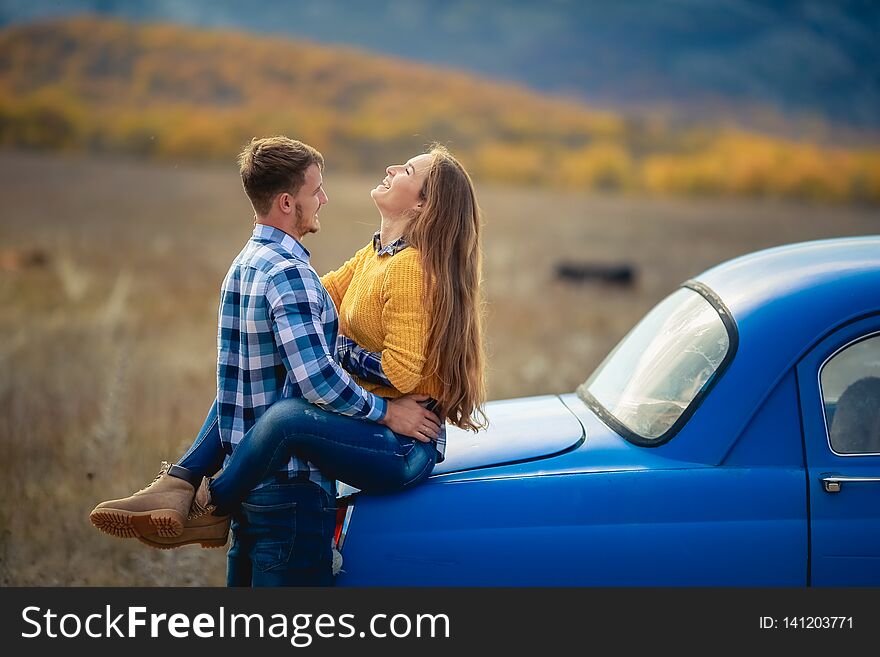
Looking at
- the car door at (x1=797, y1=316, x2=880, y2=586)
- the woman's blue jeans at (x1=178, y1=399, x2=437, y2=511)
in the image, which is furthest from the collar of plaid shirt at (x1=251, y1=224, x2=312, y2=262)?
the car door at (x1=797, y1=316, x2=880, y2=586)

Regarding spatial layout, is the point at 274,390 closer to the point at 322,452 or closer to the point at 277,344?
the point at 277,344

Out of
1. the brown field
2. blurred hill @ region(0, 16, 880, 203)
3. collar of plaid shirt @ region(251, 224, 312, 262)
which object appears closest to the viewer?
collar of plaid shirt @ region(251, 224, 312, 262)

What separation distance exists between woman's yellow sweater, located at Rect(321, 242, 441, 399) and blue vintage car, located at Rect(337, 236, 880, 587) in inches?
13.5

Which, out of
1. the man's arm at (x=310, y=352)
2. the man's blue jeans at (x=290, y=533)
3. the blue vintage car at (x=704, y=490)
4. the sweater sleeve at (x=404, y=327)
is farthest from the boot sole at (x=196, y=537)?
the sweater sleeve at (x=404, y=327)

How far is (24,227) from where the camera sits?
20062mm

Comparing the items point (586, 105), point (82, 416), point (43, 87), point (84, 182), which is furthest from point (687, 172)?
point (82, 416)

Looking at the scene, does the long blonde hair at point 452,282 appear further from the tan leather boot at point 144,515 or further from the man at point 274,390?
the tan leather boot at point 144,515

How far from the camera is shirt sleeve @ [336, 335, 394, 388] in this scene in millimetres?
2994

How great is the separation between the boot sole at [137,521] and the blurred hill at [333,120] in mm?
38870

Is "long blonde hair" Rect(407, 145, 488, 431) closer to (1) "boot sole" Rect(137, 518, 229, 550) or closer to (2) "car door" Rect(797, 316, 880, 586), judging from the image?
(1) "boot sole" Rect(137, 518, 229, 550)

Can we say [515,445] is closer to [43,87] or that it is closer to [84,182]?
[84,182]

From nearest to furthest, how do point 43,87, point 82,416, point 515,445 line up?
point 515,445
point 82,416
point 43,87

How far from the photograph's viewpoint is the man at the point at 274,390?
2.75 meters

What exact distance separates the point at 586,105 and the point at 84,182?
35.2 m
